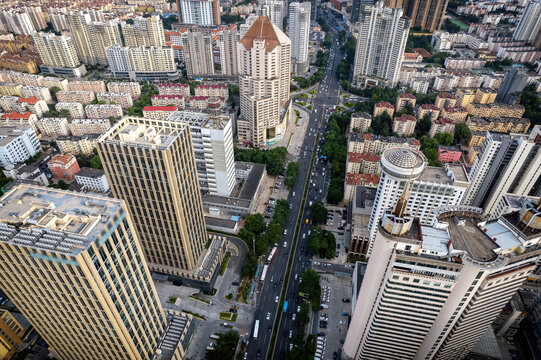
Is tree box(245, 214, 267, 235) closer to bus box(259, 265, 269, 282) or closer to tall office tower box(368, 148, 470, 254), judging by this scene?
bus box(259, 265, 269, 282)

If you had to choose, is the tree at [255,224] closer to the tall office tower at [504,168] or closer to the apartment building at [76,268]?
the apartment building at [76,268]

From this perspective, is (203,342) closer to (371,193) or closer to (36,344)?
(36,344)

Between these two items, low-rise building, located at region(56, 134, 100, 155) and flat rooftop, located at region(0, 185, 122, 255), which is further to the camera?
low-rise building, located at region(56, 134, 100, 155)

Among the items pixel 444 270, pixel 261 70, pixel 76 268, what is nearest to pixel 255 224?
pixel 444 270

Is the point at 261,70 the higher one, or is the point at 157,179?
the point at 157,179

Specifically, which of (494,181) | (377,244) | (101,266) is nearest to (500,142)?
(494,181)

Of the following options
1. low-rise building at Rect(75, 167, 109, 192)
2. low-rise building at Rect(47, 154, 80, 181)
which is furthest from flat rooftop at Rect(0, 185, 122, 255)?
low-rise building at Rect(47, 154, 80, 181)

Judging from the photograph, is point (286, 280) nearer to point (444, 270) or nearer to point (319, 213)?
point (319, 213)
